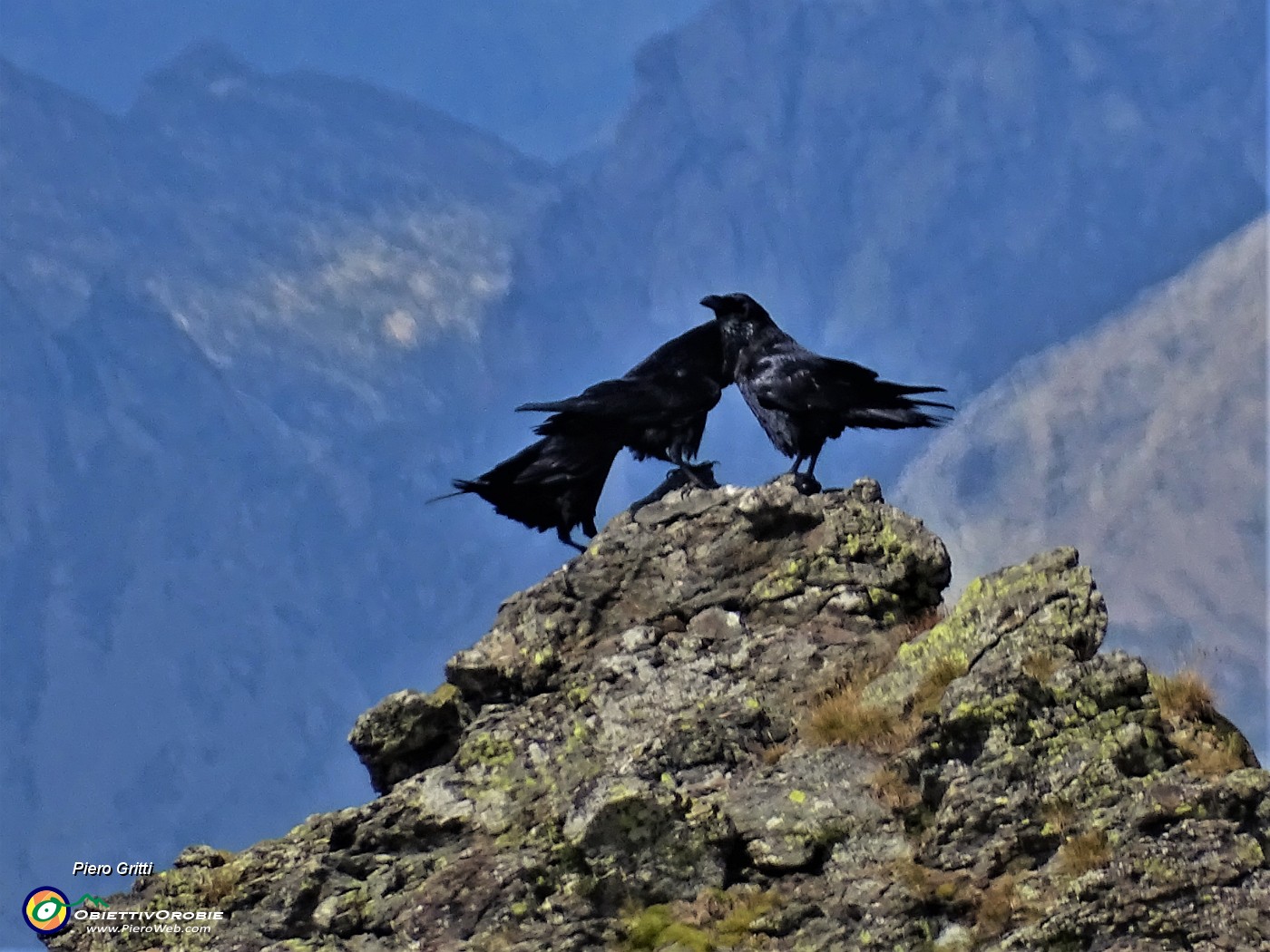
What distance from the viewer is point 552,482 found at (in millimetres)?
11766

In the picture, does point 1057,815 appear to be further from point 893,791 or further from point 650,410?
point 650,410

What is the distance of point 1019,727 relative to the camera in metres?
6.58

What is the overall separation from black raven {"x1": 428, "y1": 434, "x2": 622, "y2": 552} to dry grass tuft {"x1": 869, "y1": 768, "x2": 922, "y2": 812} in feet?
16.6

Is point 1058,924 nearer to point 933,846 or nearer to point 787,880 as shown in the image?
point 933,846

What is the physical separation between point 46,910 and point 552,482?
5.43 m

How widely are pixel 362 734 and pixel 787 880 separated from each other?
355 cm

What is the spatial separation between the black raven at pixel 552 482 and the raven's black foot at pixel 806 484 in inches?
84.2

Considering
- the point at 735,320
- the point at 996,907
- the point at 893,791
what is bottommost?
the point at 996,907

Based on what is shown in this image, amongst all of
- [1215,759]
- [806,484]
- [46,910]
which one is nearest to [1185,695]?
[1215,759]

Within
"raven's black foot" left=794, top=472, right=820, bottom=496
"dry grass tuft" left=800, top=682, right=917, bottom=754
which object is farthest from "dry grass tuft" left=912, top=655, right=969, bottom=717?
"raven's black foot" left=794, top=472, right=820, bottom=496

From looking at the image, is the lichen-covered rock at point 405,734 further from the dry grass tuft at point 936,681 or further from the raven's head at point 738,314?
the raven's head at point 738,314

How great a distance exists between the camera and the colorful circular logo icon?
838 centimetres

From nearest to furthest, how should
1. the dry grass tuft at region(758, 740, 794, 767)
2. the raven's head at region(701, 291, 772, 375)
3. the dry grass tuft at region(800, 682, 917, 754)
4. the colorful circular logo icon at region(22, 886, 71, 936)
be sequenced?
the dry grass tuft at region(800, 682, 917, 754) < the dry grass tuft at region(758, 740, 794, 767) < the colorful circular logo icon at region(22, 886, 71, 936) < the raven's head at region(701, 291, 772, 375)

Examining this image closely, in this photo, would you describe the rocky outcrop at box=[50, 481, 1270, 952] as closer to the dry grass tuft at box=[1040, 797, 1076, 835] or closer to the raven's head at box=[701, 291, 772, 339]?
the dry grass tuft at box=[1040, 797, 1076, 835]
